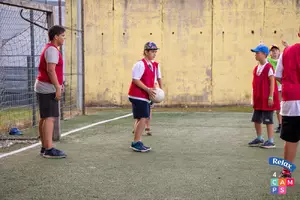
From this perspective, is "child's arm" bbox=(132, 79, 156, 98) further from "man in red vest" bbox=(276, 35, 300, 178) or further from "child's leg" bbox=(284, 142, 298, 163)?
"child's leg" bbox=(284, 142, 298, 163)

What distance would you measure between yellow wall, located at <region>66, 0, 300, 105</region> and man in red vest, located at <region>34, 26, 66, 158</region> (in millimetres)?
8961

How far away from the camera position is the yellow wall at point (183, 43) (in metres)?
15.0

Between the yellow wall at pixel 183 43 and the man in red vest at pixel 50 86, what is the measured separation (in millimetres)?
8961

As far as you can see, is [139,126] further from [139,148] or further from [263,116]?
[263,116]

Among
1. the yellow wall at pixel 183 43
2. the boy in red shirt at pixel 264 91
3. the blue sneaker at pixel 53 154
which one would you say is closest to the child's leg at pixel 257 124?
the boy in red shirt at pixel 264 91

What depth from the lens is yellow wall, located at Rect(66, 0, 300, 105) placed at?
15039 millimetres

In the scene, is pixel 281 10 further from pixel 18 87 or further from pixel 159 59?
pixel 18 87

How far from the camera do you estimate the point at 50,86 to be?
247 inches

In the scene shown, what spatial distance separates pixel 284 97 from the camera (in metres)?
4.71

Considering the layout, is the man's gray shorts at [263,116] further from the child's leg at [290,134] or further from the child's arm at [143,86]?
the child's leg at [290,134]

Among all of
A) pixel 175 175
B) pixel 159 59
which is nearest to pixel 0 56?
pixel 175 175

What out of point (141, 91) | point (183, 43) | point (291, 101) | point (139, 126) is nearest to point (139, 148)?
point (139, 126)

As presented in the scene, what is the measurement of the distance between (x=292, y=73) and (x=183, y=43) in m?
10.7

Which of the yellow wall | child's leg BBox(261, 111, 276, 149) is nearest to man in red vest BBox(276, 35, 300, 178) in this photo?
child's leg BBox(261, 111, 276, 149)
